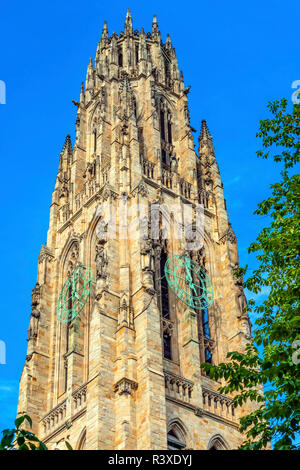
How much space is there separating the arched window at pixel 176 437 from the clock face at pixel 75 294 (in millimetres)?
8572

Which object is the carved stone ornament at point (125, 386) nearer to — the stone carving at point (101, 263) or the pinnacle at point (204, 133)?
the stone carving at point (101, 263)

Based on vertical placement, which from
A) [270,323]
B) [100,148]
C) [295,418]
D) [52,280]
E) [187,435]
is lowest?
[295,418]

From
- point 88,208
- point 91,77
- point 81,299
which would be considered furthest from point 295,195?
point 91,77

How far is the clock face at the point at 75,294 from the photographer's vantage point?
131ft

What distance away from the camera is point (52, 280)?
4381 centimetres

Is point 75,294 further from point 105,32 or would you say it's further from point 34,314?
point 105,32

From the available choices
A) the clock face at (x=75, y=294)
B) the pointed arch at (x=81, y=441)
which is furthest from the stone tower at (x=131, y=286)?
the clock face at (x=75, y=294)

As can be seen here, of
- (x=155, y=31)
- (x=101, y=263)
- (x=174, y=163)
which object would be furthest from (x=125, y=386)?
(x=155, y=31)

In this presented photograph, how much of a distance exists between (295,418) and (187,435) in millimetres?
17393

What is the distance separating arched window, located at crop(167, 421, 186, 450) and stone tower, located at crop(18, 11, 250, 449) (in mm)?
46

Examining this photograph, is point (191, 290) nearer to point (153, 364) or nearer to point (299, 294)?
point (153, 364)

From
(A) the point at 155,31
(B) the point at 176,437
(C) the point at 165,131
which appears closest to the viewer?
(B) the point at 176,437

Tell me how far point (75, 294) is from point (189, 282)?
5.81 m

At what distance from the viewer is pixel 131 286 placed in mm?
36812
